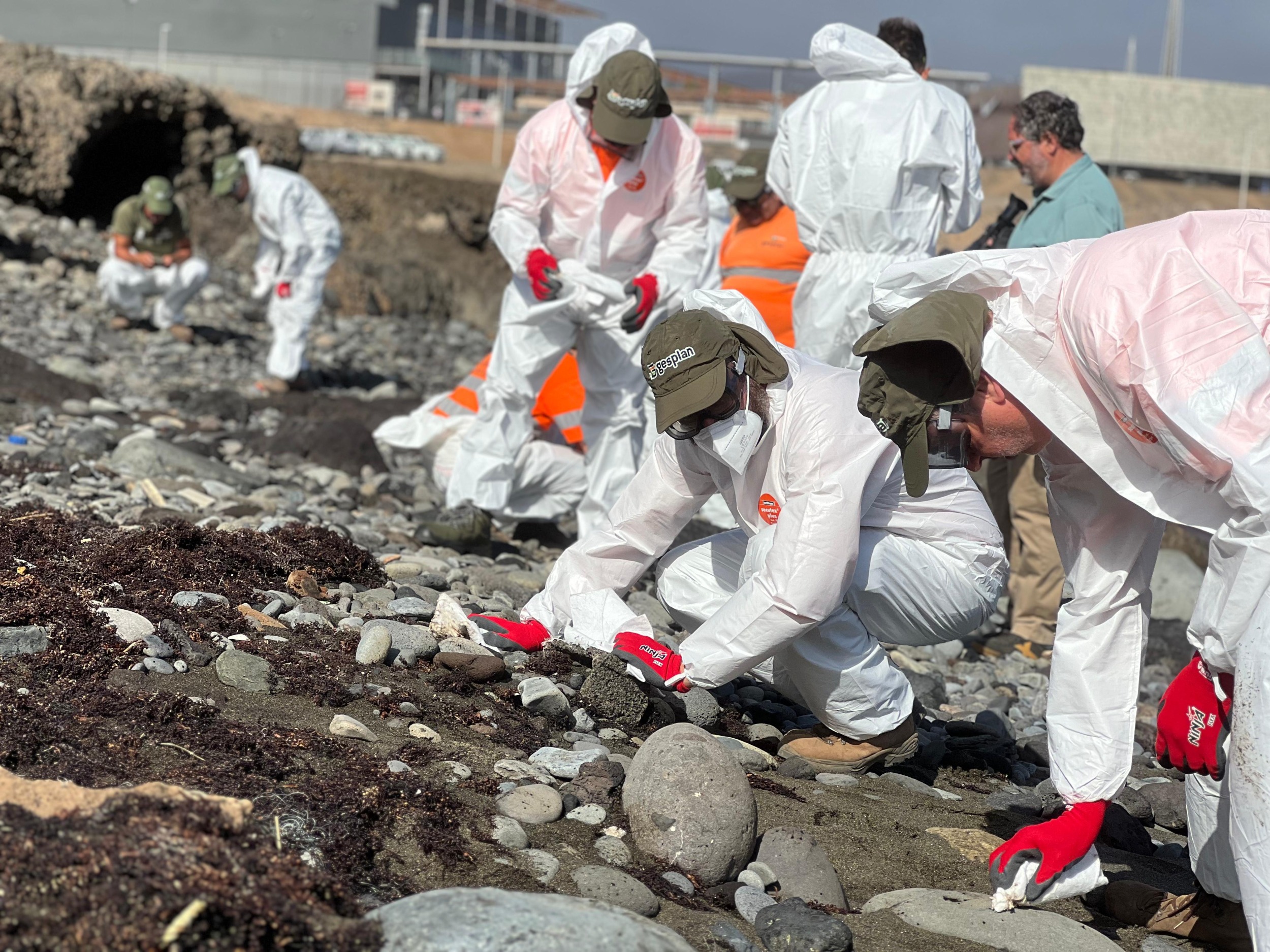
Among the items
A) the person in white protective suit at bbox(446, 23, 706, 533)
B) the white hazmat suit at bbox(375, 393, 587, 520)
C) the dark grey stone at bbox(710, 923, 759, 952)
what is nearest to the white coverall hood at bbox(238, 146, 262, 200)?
the white hazmat suit at bbox(375, 393, 587, 520)

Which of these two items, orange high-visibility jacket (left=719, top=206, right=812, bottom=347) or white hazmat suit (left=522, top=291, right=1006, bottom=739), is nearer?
white hazmat suit (left=522, top=291, right=1006, bottom=739)

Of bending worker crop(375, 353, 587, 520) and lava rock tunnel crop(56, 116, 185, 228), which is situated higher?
lava rock tunnel crop(56, 116, 185, 228)

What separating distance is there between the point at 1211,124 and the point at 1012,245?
35.5m

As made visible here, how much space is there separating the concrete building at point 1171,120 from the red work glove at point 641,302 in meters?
32.3

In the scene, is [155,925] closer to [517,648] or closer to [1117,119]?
[517,648]

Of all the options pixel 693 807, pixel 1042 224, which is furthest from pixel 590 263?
pixel 693 807

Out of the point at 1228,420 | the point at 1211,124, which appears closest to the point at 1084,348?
the point at 1228,420

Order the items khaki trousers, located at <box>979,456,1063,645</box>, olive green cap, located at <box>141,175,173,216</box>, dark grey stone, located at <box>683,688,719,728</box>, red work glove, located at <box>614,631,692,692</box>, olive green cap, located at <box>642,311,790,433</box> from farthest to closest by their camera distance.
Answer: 1. olive green cap, located at <box>141,175,173,216</box>
2. khaki trousers, located at <box>979,456,1063,645</box>
3. dark grey stone, located at <box>683,688,719,728</box>
4. red work glove, located at <box>614,631,692,692</box>
5. olive green cap, located at <box>642,311,790,433</box>

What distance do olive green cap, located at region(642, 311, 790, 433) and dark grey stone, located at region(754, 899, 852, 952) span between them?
4.57 ft

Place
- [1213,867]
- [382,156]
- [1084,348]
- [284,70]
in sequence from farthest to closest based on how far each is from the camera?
[284,70]
[382,156]
[1213,867]
[1084,348]

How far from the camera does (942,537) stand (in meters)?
4.21

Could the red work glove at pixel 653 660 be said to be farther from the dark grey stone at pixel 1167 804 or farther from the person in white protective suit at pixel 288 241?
the person in white protective suit at pixel 288 241

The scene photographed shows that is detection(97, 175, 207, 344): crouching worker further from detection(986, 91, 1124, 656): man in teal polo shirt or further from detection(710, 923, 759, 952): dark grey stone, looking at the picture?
detection(710, 923, 759, 952): dark grey stone

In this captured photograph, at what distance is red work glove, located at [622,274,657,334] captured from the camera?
21.2 feet
